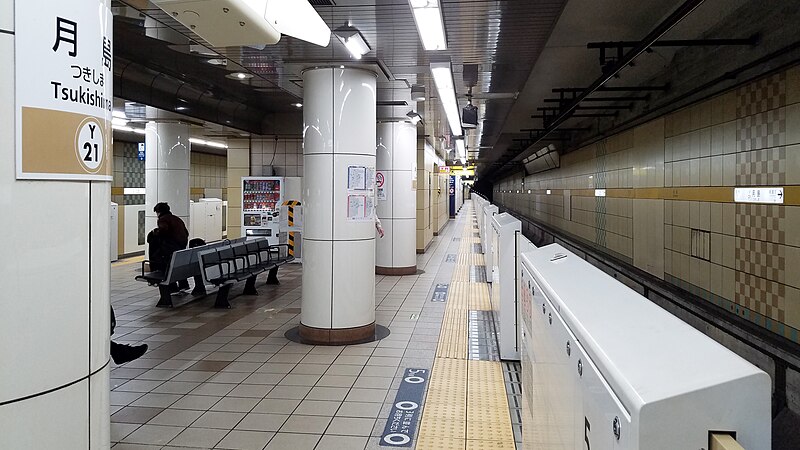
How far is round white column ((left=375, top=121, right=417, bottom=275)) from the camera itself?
11.5 metres

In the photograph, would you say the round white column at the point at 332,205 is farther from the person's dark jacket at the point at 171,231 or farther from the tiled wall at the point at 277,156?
the tiled wall at the point at 277,156

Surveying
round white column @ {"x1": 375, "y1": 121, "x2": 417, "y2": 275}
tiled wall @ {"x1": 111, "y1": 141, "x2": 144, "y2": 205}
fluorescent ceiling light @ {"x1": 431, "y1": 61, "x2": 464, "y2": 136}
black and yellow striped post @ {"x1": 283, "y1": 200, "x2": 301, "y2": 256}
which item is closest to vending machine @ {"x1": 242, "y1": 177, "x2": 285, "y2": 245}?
black and yellow striped post @ {"x1": 283, "y1": 200, "x2": 301, "y2": 256}

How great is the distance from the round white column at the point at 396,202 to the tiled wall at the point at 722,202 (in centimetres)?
421

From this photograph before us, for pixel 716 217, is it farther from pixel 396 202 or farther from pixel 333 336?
pixel 396 202

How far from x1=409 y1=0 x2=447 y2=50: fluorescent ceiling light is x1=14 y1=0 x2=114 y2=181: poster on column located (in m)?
2.44

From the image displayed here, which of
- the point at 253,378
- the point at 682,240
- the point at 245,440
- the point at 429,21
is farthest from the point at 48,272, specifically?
the point at 682,240

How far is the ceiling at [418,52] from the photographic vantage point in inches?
190

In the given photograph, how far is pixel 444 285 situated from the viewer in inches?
400

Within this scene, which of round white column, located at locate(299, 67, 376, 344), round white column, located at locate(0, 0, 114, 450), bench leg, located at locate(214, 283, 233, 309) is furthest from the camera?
bench leg, located at locate(214, 283, 233, 309)

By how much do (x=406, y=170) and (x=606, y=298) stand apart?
10331 mm

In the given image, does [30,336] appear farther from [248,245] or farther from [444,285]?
[444,285]

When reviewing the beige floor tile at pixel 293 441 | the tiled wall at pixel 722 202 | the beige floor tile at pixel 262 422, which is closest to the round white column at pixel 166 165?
the beige floor tile at pixel 262 422

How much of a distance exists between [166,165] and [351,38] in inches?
304

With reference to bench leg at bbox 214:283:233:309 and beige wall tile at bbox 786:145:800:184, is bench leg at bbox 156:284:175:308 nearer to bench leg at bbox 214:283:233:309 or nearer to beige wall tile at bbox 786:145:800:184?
bench leg at bbox 214:283:233:309
